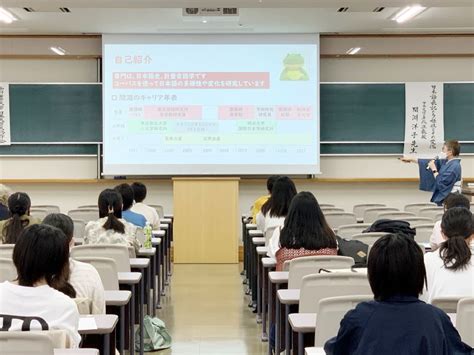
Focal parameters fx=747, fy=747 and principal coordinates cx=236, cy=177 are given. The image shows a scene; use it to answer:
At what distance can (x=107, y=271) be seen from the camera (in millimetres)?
4441

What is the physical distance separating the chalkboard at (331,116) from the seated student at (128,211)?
3.91 meters

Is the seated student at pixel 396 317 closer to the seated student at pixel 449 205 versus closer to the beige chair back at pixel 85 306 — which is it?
the beige chair back at pixel 85 306

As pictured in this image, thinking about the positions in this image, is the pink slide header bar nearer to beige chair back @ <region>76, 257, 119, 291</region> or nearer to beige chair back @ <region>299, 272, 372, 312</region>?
beige chair back @ <region>76, 257, 119, 291</region>

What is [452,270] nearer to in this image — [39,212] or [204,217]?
[39,212]

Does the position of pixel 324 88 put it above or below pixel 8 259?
above

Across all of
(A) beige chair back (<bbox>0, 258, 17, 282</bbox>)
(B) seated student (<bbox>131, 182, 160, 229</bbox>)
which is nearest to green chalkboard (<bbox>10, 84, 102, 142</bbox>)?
(B) seated student (<bbox>131, 182, 160, 229</bbox>)

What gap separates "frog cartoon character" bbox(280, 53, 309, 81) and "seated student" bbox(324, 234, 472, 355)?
25.5ft

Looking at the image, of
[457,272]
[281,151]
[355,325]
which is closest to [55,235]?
[355,325]

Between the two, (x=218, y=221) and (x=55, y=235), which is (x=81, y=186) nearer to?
(x=218, y=221)

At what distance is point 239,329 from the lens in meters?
6.16

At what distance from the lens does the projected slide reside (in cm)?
1006

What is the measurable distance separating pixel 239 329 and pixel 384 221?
5.16ft

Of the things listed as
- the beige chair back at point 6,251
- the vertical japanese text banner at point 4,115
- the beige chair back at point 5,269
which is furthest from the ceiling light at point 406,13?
the beige chair back at point 5,269

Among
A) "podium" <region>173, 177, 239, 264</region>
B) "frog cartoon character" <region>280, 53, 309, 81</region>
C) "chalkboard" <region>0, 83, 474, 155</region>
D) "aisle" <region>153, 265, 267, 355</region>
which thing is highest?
"frog cartoon character" <region>280, 53, 309, 81</region>
